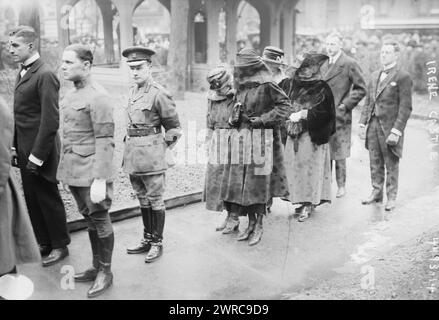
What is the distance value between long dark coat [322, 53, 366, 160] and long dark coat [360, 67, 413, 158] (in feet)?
0.93

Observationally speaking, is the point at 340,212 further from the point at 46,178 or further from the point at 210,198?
the point at 46,178

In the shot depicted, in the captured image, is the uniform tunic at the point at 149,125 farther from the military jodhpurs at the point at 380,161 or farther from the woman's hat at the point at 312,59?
the military jodhpurs at the point at 380,161

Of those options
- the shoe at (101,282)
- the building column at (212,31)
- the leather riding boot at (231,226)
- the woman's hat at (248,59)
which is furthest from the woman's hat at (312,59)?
the building column at (212,31)

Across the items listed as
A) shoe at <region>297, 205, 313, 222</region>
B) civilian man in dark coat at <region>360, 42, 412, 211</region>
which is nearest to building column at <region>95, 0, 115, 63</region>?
civilian man in dark coat at <region>360, 42, 412, 211</region>

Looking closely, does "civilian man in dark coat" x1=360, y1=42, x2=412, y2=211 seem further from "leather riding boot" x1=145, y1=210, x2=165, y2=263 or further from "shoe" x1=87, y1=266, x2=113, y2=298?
"shoe" x1=87, y1=266, x2=113, y2=298

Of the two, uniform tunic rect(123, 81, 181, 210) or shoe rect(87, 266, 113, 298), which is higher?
uniform tunic rect(123, 81, 181, 210)

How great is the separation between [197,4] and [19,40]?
11.6 meters

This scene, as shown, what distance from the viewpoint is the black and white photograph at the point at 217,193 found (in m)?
4.15

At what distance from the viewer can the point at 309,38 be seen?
848 inches

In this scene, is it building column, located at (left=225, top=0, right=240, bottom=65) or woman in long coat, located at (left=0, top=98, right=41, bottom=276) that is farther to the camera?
building column, located at (left=225, top=0, right=240, bottom=65)

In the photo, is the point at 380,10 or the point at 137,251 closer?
the point at 137,251

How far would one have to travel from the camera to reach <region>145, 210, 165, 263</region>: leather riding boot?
493cm

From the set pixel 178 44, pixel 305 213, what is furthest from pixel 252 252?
pixel 178 44

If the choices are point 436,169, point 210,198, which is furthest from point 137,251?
point 436,169
